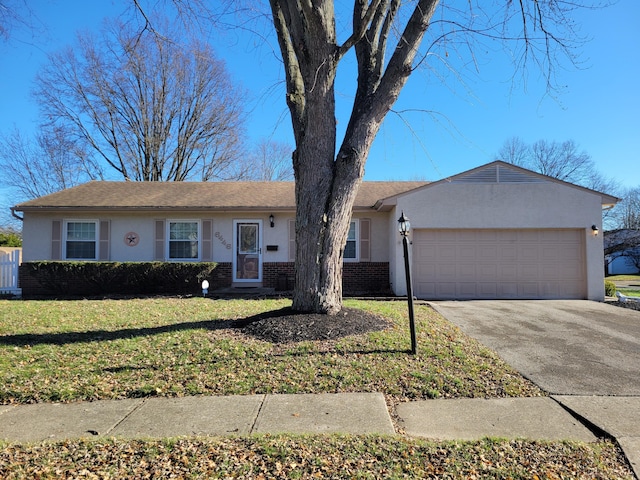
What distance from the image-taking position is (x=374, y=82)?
652cm

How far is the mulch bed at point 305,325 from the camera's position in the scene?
18.9 feet

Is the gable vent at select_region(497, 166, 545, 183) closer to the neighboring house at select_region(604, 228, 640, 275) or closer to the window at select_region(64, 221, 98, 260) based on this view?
the window at select_region(64, 221, 98, 260)

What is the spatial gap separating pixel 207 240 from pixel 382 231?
5723 millimetres

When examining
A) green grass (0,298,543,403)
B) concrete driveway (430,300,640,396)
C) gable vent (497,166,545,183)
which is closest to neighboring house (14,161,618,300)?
gable vent (497,166,545,183)

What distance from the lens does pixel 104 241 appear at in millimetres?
13195

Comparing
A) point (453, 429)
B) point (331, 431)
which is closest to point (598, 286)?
point (453, 429)

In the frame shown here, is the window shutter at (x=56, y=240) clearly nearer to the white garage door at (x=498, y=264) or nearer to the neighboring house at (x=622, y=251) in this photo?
the white garage door at (x=498, y=264)

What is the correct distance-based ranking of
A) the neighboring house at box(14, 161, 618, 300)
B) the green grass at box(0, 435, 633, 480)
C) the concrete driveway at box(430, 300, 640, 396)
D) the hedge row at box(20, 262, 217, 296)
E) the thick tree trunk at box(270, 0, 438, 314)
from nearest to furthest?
1. the green grass at box(0, 435, 633, 480)
2. the concrete driveway at box(430, 300, 640, 396)
3. the thick tree trunk at box(270, 0, 438, 314)
4. the neighboring house at box(14, 161, 618, 300)
5. the hedge row at box(20, 262, 217, 296)

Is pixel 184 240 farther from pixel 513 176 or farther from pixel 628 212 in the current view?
pixel 628 212

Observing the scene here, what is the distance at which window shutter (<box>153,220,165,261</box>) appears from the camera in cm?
1314

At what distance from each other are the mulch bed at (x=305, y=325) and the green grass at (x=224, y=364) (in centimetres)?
20

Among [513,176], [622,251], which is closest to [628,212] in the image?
[622,251]

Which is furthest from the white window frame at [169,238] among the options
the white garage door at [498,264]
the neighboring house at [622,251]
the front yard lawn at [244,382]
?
the neighboring house at [622,251]

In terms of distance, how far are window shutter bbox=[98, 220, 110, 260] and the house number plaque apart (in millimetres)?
612
